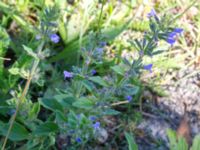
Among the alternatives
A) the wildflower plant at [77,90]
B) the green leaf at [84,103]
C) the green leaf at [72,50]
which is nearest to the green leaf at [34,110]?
the wildflower plant at [77,90]

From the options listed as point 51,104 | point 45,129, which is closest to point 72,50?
point 51,104

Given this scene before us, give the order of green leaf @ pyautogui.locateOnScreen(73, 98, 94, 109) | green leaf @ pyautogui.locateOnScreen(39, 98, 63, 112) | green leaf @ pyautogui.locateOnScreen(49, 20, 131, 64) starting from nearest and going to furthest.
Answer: green leaf @ pyautogui.locateOnScreen(73, 98, 94, 109)
green leaf @ pyautogui.locateOnScreen(39, 98, 63, 112)
green leaf @ pyautogui.locateOnScreen(49, 20, 131, 64)

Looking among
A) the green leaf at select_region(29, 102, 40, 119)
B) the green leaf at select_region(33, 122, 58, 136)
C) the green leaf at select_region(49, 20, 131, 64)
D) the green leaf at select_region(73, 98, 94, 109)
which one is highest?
the green leaf at select_region(49, 20, 131, 64)

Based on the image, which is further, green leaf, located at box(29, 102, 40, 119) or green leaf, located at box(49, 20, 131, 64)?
green leaf, located at box(49, 20, 131, 64)

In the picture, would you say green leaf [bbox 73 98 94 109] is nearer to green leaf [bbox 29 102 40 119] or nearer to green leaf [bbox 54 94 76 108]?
green leaf [bbox 54 94 76 108]

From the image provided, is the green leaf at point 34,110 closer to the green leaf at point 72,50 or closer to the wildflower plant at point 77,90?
the wildflower plant at point 77,90

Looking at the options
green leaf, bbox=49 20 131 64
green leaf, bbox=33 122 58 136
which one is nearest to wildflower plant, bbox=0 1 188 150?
green leaf, bbox=33 122 58 136
